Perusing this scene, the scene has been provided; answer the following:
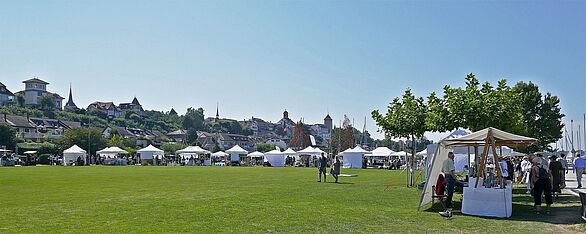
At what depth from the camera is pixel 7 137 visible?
100 metres

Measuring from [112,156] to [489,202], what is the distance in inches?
3236

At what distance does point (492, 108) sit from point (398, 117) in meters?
9.56

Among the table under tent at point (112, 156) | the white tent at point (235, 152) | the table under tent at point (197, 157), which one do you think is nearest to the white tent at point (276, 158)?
the white tent at point (235, 152)

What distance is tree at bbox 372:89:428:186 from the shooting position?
31109 mm

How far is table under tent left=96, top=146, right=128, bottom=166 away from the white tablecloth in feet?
234

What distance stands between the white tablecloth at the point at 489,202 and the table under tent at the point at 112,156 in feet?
234

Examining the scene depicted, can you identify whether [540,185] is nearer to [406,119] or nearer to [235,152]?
[406,119]

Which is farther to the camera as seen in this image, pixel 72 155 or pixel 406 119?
pixel 72 155

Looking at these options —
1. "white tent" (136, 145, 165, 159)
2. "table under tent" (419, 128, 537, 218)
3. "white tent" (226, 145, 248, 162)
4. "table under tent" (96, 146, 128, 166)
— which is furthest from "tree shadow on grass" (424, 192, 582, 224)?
"table under tent" (96, 146, 128, 166)

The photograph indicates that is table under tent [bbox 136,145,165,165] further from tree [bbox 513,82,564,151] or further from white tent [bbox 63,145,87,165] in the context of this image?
tree [bbox 513,82,564,151]

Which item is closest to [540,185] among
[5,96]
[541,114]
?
[541,114]

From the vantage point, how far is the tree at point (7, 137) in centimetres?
9931

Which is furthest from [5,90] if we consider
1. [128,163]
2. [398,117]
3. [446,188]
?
[446,188]

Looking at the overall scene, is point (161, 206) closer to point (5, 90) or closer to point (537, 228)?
point (537, 228)
